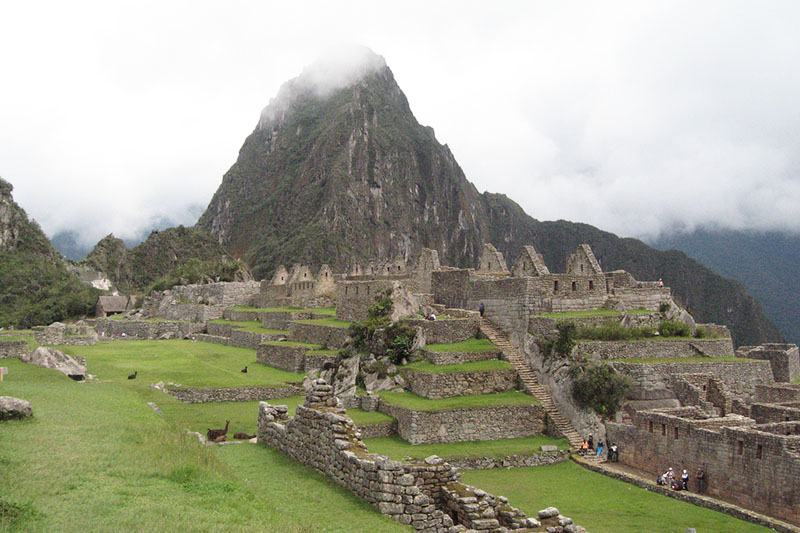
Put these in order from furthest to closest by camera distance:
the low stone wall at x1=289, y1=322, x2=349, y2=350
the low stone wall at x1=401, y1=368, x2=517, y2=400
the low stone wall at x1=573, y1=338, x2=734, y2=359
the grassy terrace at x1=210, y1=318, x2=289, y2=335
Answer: the grassy terrace at x1=210, y1=318, x2=289, y2=335
the low stone wall at x1=289, y1=322, x2=349, y2=350
the low stone wall at x1=401, y1=368, x2=517, y2=400
the low stone wall at x1=573, y1=338, x2=734, y2=359

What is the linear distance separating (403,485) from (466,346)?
1484cm

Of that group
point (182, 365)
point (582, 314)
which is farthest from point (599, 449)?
point (182, 365)

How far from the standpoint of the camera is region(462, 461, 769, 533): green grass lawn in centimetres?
1168

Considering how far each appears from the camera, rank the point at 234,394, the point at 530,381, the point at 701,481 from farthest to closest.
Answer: the point at 234,394 < the point at 530,381 < the point at 701,481

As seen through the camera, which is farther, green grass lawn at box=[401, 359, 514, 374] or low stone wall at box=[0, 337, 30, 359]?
low stone wall at box=[0, 337, 30, 359]

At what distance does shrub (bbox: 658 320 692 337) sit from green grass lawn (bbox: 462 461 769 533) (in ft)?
23.4

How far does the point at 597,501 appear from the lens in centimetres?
1323

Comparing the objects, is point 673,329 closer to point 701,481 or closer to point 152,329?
point 701,481

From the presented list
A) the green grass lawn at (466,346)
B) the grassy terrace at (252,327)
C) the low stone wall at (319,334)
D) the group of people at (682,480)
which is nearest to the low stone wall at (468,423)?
the green grass lawn at (466,346)

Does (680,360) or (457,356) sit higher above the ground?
(680,360)

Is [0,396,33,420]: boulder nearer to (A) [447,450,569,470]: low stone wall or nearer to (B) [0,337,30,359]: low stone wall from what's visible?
(A) [447,450,569,470]: low stone wall

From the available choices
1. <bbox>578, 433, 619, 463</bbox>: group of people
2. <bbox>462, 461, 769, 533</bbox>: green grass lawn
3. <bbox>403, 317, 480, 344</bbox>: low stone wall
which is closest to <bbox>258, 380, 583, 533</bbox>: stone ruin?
<bbox>462, 461, 769, 533</bbox>: green grass lawn

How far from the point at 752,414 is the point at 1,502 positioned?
1747cm

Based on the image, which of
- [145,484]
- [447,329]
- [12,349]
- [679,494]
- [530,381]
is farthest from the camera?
[447,329]
